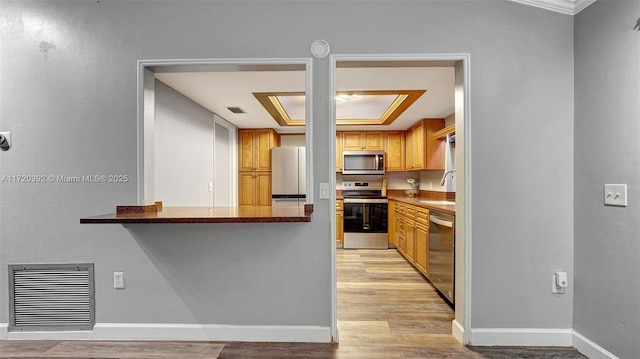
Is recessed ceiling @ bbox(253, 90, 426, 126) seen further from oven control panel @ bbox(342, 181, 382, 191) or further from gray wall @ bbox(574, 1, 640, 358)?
gray wall @ bbox(574, 1, 640, 358)

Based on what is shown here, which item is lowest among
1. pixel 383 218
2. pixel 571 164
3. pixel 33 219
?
pixel 383 218

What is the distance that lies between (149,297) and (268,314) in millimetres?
874

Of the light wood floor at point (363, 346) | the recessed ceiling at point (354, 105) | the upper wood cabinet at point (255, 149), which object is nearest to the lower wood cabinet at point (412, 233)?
the light wood floor at point (363, 346)

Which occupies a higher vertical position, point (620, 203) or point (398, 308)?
point (620, 203)

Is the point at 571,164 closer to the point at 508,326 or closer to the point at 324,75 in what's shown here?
the point at 508,326

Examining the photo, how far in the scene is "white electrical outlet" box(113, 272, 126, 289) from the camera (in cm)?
213

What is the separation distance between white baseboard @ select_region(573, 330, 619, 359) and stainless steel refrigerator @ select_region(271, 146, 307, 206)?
3.97 m

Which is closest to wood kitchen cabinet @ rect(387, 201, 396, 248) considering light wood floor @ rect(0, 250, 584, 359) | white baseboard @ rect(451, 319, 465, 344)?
light wood floor @ rect(0, 250, 584, 359)

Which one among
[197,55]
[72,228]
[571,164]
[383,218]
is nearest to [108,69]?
[197,55]

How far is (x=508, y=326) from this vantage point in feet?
6.85

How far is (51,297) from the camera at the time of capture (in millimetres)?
2141

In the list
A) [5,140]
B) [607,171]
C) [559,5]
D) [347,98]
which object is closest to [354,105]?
[347,98]

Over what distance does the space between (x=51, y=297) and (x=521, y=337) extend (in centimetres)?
338

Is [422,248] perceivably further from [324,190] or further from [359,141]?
[359,141]
